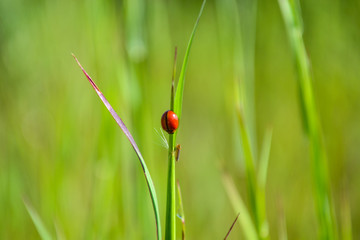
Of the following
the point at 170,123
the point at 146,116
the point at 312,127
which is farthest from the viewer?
the point at 146,116

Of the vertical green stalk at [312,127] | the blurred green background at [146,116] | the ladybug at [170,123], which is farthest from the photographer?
the blurred green background at [146,116]

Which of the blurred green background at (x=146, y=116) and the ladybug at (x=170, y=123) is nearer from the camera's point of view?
the ladybug at (x=170, y=123)

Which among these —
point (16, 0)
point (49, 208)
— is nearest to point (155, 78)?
point (16, 0)

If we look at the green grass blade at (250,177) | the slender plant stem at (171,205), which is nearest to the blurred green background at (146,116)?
the green grass blade at (250,177)

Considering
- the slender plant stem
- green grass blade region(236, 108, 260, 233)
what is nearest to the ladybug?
the slender plant stem

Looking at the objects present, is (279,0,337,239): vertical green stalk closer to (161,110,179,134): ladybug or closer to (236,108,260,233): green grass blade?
(236,108,260,233): green grass blade

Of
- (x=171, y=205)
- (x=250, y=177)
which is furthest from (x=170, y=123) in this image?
(x=250, y=177)

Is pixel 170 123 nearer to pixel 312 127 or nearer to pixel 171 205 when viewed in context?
pixel 171 205

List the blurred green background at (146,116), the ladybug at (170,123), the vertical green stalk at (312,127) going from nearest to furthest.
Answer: the ladybug at (170,123) < the vertical green stalk at (312,127) < the blurred green background at (146,116)

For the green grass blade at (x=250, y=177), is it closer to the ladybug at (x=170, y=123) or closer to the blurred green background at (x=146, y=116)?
the blurred green background at (x=146, y=116)
